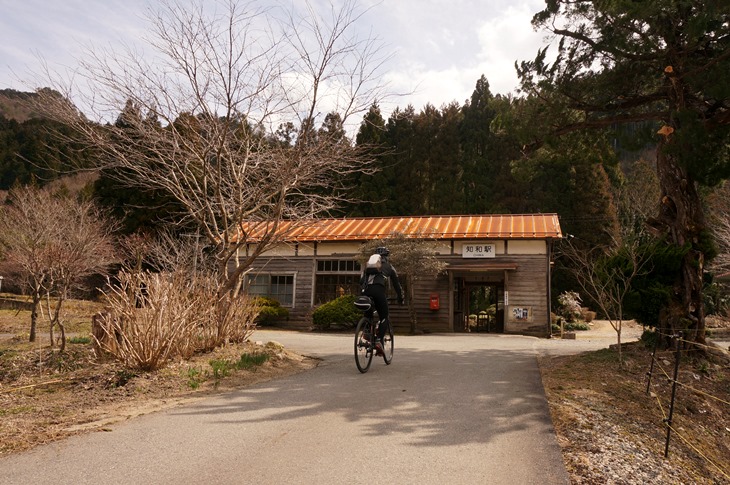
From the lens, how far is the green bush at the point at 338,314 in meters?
17.9

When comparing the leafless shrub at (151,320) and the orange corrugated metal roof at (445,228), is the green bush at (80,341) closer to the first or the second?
the leafless shrub at (151,320)

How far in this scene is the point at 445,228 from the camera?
2033cm

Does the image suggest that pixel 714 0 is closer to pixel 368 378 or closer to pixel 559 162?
pixel 559 162

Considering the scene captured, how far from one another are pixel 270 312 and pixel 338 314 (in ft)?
11.3

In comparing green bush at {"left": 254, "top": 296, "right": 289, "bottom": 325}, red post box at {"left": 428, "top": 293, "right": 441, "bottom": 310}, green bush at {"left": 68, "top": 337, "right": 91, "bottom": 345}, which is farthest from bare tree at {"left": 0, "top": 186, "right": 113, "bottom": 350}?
red post box at {"left": 428, "top": 293, "right": 441, "bottom": 310}

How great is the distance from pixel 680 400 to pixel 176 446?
6.27 m

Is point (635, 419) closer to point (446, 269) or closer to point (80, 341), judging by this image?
point (80, 341)

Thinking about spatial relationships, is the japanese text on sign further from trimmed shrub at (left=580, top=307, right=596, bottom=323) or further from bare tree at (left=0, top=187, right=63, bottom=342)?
bare tree at (left=0, top=187, right=63, bottom=342)

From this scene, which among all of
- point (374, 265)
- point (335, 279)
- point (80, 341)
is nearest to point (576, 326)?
point (335, 279)

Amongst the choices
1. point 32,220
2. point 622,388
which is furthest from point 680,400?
point 32,220

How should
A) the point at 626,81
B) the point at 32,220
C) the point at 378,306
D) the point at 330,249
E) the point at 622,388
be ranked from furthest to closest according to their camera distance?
the point at 330,249 < the point at 32,220 < the point at 626,81 < the point at 378,306 < the point at 622,388

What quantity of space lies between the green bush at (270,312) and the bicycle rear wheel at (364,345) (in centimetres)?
1299

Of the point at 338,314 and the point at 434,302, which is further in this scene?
the point at 434,302

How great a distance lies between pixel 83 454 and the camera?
375 cm
